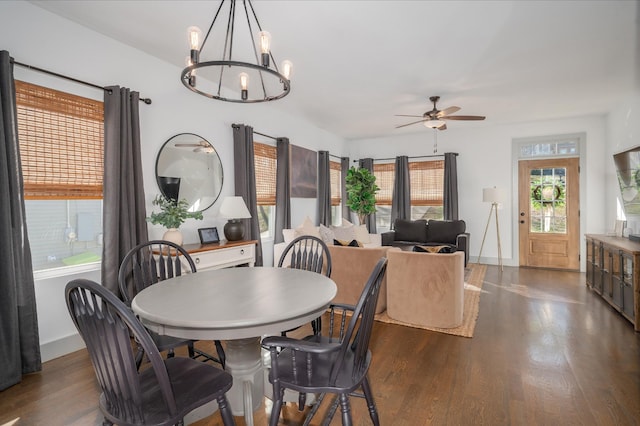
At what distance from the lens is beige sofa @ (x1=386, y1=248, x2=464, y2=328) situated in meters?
3.29

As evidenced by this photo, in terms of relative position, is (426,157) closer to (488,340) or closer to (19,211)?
(488,340)

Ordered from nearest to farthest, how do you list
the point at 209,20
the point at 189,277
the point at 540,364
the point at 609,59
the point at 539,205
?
the point at 189,277
the point at 540,364
the point at 209,20
the point at 609,59
the point at 539,205

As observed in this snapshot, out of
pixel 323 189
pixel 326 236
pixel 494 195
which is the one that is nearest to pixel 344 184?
pixel 323 189

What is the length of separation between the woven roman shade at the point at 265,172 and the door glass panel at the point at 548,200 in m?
4.92

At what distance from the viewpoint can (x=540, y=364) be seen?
261cm

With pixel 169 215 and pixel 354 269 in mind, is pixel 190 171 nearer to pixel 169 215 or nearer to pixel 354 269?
pixel 169 215

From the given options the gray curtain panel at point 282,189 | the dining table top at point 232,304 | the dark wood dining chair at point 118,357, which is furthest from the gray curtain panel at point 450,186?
the dark wood dining chair at point 118,357

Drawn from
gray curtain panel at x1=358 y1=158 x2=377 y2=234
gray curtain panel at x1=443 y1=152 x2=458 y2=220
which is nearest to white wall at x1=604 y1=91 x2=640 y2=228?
gray curtain panel at x1=443 y1=152 x2=458 y2=220

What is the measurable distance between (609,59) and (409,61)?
213cm

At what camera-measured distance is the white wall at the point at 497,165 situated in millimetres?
5910

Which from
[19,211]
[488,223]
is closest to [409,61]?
Result: [19,211]

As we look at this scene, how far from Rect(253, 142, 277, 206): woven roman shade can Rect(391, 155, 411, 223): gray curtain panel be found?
3.14 m

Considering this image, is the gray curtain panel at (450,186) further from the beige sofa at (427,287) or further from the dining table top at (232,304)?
the dining table top at (232,304)

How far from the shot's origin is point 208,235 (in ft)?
12.6
